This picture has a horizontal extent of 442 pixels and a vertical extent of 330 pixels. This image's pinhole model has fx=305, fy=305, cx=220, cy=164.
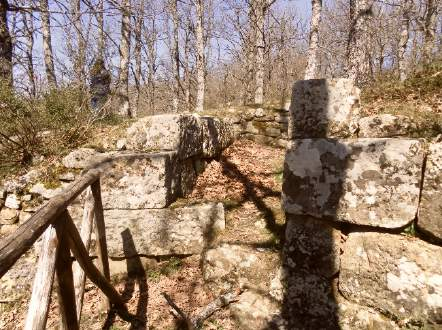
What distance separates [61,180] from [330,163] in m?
3.55

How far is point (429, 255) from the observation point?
243cm

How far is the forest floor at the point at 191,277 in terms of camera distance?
3.22m

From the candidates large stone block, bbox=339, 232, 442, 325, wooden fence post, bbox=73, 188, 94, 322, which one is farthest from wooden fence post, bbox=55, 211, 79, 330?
large stone block, bbox=339, 232, 442, 325

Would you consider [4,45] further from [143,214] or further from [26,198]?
[143,214]

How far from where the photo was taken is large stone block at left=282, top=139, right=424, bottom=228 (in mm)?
2453

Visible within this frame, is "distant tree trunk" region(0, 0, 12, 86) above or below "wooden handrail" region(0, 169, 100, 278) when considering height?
above

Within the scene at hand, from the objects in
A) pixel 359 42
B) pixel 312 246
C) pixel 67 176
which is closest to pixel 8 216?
pixel 67 176

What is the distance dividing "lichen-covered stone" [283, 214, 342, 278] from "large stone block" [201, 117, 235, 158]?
259 cm

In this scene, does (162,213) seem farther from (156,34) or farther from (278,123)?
(156,34)

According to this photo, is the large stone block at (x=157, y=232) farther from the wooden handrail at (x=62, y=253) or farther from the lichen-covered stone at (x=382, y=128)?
the lichen-covered stone at (x=382, y=128)

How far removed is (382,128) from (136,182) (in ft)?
9.23

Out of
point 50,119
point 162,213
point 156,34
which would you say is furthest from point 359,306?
point 156,34

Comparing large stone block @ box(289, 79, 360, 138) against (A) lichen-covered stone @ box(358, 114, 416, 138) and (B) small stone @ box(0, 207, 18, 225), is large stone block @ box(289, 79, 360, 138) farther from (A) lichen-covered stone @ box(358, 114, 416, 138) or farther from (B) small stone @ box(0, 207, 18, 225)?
(B) small stone @ box(0, 207, 18, 225)

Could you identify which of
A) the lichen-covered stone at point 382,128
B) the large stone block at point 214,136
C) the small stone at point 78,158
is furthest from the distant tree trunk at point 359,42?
the small stone at point 78,158
